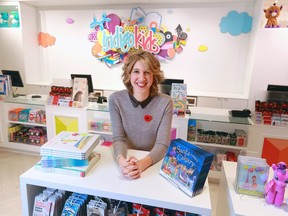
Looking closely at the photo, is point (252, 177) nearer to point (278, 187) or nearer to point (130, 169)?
point (278, 187)

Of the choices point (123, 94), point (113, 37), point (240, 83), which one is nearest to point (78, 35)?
point (113, 37)

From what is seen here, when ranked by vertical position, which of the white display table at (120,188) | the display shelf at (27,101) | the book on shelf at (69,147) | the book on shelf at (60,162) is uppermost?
the book on shelf at (69,147)

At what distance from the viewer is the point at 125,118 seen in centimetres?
152

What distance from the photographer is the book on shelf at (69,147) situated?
3.67 ft

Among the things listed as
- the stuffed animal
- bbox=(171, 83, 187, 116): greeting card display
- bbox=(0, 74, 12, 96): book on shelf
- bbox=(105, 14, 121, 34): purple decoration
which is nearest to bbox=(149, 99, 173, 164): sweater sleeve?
bbox=(171, 83, 187, 116): greeting card display

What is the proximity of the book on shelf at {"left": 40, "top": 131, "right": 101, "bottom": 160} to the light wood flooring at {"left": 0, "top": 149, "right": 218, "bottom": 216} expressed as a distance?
1560mm

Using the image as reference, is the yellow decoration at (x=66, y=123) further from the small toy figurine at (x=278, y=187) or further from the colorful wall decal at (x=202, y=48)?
the colorful wall decal at (x=202, y=48)

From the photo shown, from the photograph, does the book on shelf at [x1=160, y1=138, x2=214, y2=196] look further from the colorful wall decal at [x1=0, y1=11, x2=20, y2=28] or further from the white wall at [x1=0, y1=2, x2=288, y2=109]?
the colorful wall decal at [x1=0, y1=11, x2=20, y2=28]

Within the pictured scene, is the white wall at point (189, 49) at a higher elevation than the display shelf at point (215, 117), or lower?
higher

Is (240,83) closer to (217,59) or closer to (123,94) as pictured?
(217,59)

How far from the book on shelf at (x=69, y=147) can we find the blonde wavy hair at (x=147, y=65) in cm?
50

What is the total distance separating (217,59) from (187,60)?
61cm

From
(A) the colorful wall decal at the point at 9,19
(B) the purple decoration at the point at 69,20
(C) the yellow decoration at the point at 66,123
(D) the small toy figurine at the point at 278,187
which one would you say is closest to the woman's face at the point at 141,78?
(D) the small toy figurine at the point at 278,187

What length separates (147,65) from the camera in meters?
1.41
